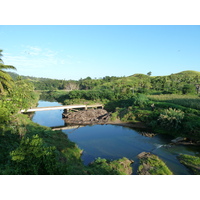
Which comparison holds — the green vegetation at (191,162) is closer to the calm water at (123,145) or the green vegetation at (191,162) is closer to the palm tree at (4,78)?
the calm water at (123,145)

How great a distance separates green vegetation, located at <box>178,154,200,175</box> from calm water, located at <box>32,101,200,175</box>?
0.52m

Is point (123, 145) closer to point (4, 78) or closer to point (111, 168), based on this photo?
point (111, 168)

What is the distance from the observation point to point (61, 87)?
389 ft

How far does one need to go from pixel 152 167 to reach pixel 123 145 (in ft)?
23.5

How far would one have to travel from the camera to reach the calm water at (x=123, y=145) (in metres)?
16.5

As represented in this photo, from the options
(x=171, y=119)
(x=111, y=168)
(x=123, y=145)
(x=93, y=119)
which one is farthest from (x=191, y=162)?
(x=93, y=119)

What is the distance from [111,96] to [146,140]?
30857mm

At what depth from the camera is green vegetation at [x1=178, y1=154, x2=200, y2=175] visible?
14105mm

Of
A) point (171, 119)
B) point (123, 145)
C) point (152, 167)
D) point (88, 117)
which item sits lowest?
point (123, 145)

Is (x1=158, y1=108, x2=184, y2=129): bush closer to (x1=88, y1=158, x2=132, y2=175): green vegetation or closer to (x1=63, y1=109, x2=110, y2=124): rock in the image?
(x1=63, y1=109, x2=110, y2=124): rock

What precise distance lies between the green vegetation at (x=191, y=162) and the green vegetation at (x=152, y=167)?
254cm

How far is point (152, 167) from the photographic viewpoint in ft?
45.1

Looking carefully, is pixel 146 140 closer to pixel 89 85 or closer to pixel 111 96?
pixel 111 96

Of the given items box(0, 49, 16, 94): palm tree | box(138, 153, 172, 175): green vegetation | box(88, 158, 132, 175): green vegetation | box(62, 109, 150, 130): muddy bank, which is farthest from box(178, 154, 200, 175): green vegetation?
box(0, 49, 16, 94): palm tree
